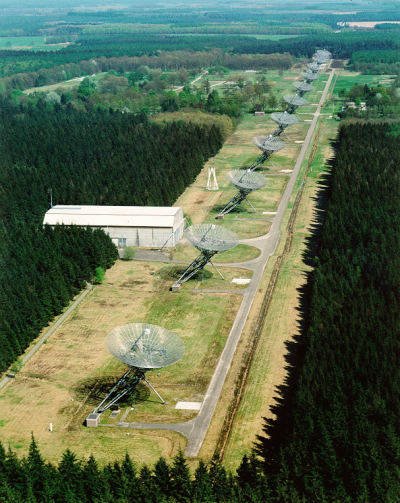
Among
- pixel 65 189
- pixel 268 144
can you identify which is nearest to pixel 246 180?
pixel 268 144

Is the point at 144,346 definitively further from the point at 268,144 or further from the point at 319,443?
the point at 268,144

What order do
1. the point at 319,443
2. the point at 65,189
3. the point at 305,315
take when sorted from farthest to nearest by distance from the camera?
the point at 65,189
the point at 305,315
the point at 319,443

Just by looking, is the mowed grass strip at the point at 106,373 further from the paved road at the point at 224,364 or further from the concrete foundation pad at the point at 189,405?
the paved road at the point at 224,364

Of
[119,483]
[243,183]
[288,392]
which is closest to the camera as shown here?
[119,483]

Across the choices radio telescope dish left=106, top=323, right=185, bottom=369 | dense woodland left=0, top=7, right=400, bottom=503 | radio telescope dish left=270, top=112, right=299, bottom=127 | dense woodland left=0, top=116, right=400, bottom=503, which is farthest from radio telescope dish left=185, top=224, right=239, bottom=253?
radio telescope dish left=270, top=112, right=299, bottom=127

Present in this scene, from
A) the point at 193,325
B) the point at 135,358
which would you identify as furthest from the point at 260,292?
the point at 135,358

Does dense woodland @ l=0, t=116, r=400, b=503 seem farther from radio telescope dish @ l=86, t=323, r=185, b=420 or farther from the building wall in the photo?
the building wall
